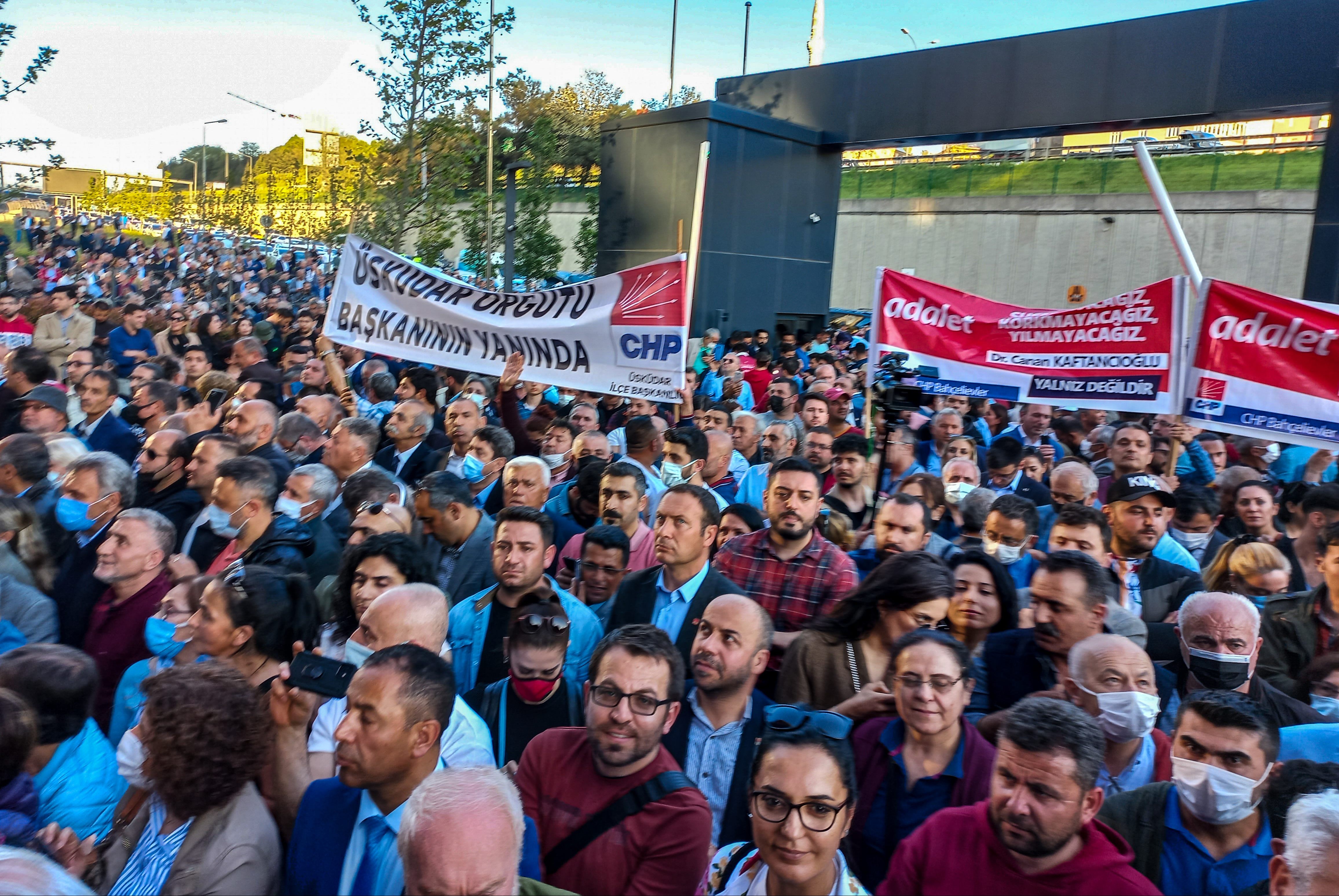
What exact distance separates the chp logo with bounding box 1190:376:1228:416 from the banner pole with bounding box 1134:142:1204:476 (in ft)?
0.30

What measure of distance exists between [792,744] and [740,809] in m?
0.84

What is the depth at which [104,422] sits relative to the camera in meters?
7.26

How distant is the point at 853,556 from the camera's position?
5301 mm

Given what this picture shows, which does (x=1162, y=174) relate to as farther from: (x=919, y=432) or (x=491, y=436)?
(x=491, y=436)

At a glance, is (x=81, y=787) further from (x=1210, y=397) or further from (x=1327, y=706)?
(x=1210, y=397)

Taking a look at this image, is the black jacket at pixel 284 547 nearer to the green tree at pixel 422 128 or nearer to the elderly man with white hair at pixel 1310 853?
→ the elderly man with white hair at pixel 1310 853

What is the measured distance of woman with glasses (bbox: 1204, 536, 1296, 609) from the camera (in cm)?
479

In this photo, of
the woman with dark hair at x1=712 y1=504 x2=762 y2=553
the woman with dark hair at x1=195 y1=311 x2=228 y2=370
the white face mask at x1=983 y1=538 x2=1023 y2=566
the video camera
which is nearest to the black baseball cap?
the white face mask at x1=983 y1=538 x2=1023 y2=566

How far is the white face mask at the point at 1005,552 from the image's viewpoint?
205 inches

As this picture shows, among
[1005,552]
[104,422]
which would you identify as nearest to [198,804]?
[1005,552]

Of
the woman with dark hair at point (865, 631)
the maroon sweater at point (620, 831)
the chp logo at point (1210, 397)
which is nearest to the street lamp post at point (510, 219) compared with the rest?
the chp logo at point (1210, 397)

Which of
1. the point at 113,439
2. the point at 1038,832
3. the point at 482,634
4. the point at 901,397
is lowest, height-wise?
the point at 482,634

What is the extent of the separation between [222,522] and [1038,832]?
13.4 feet

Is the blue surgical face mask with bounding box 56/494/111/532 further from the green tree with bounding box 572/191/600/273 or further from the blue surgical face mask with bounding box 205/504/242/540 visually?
the green tree with bounding box 572/191/600/273
